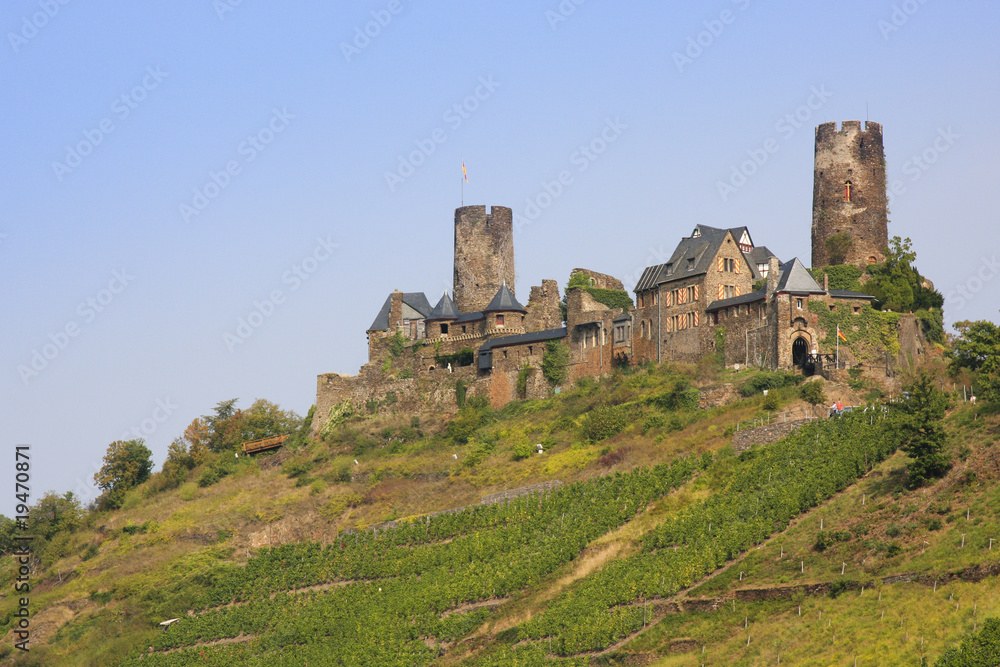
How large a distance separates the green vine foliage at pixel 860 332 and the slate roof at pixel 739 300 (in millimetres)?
2551

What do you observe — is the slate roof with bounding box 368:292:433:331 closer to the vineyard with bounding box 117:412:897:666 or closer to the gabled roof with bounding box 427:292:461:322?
the gabled roof with bounding box 427:292:461:322

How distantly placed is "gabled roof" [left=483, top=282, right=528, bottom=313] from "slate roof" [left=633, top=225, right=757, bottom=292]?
8.17 meters

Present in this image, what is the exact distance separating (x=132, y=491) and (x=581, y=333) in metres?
26.9

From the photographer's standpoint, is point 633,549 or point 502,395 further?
point 502,395

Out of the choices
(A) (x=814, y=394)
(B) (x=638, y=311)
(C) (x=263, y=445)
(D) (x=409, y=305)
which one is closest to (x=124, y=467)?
(C) (x=263, y=445)

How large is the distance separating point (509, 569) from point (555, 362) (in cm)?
2167

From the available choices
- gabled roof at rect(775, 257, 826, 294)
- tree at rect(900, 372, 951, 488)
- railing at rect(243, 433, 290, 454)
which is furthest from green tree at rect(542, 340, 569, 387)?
tree at rect(900, 372, 951, 488)

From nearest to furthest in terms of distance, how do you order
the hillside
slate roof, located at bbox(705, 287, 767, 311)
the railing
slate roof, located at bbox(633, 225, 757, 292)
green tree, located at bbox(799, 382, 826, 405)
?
1. the hillside
2. green tree, located at bbox(799, 382, 826, 405)
3. slate roof, located at bbox(705, 287, 767, 311)
4. slate roof, located at bbox(633, 225, 757, 292)
5. the railing

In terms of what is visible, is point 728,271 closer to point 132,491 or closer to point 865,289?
point 865,289

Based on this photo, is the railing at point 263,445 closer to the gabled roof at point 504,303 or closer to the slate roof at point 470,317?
the slate roof at point 470,317

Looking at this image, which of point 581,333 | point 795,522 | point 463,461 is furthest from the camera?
point 581,333

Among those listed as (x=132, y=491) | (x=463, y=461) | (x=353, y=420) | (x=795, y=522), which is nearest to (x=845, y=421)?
(x=795, y=522)

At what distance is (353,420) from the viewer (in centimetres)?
8194

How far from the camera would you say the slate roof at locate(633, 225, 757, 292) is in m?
73.1
